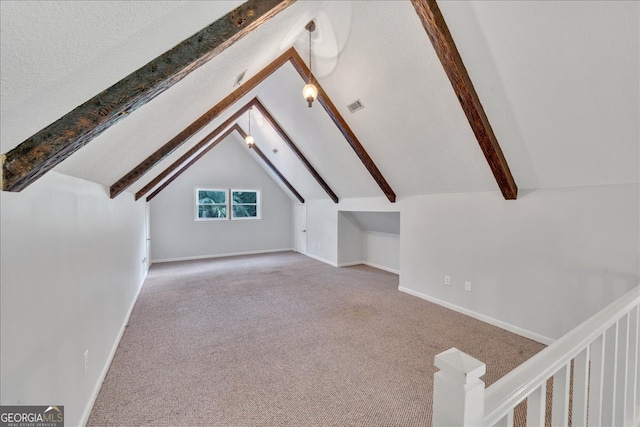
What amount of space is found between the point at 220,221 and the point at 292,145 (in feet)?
11.1

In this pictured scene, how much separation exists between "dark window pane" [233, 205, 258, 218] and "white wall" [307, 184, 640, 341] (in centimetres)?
501

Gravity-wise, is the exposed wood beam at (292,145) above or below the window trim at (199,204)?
above

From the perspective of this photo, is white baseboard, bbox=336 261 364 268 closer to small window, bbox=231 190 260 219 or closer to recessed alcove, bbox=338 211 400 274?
recessed alcove, bbox=338 211 400 274

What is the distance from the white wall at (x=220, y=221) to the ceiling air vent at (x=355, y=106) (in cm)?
462

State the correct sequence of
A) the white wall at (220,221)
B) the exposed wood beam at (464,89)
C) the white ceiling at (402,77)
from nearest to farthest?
the white ceiling at (402,77)
the exposed wood beam at (464,89)
the white wall at (220,221)

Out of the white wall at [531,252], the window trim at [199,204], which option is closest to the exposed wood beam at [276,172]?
the window trim at [199,204]

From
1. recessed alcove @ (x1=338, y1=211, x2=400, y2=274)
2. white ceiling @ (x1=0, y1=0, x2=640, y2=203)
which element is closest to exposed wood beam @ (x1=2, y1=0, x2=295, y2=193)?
white ceiling @ (x1=0, y1=0, x2=640, y2=203)

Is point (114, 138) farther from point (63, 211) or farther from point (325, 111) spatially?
point (325, 111)

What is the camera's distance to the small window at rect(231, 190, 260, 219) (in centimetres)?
770

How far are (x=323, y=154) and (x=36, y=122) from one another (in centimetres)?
426

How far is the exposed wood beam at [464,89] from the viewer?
220cm

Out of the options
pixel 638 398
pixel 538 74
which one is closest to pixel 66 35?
pixel 538 74

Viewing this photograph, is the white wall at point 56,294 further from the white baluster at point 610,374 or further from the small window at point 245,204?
the small window at point 245,204

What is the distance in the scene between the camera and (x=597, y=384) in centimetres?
120
